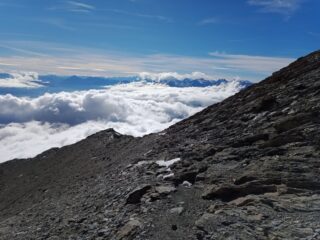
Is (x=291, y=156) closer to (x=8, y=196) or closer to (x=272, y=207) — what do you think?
(x=272, y=207)

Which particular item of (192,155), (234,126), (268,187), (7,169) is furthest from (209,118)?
(7,169)

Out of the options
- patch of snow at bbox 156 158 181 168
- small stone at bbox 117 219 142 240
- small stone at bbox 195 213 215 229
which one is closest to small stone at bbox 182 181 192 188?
patch of snow at bbox 156 158 181 168

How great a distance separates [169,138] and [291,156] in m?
15.3

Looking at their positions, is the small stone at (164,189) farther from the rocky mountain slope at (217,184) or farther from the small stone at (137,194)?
the small stone at (137,194)

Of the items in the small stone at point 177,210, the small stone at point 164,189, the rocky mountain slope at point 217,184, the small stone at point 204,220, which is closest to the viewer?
the rocky mountain slope at point 217,184

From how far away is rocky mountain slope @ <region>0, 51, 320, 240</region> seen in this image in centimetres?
1454

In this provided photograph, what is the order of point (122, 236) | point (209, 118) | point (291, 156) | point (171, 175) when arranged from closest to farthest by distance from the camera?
point (122, 236), point (291, 156), point (171, 175), point (209, 118)

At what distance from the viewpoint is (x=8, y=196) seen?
4016 cm

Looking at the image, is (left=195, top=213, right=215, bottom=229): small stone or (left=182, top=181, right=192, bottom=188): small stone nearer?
(left=195, top=213, right=215, bottom=229): small stone

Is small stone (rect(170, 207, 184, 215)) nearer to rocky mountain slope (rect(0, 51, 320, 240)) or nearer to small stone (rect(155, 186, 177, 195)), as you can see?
rocky mountain slope (rect(0, 51, 320, 240))

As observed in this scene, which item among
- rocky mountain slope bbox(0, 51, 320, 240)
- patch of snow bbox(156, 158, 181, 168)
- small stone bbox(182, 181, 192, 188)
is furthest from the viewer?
patch of snow bbox(156, 158, 181, 168)

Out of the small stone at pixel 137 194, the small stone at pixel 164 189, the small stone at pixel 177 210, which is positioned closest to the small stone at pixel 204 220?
the small stone at pixel 177 210

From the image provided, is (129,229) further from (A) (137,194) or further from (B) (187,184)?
(B) (187,184)

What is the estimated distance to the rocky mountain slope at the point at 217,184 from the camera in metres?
14.5
